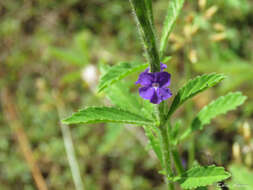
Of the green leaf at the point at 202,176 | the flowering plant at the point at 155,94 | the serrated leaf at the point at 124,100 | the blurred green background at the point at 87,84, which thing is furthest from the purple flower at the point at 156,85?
the blurred green background at the point at 87,84

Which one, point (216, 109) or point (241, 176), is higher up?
point (216, 109)

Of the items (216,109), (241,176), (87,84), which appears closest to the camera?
(216,109)

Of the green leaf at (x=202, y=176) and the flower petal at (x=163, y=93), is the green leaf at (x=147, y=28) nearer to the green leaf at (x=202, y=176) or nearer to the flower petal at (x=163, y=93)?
the flower petal at (x=163, y=93)

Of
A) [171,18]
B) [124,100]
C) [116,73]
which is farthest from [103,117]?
[171,18]

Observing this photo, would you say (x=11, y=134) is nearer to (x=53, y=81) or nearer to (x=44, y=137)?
(x=44, y=137)

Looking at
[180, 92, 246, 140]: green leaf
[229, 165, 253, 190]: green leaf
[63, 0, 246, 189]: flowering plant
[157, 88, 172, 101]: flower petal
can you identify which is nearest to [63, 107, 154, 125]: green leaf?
[63, 0, 246, 189]: flowering plant

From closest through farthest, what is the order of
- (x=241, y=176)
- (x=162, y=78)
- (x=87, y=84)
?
1. (x=162, y=78)
2. (x=241, y=176)
3. (x=87, y=84)

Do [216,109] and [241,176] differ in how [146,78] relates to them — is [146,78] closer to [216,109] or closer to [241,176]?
[216,109]
